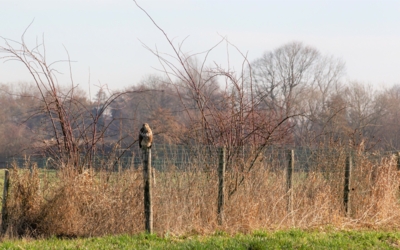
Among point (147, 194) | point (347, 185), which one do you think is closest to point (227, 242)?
point (147, 194)

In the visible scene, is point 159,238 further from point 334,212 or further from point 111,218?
point 334,212

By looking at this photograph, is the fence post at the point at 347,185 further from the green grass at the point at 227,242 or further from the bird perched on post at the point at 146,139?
the bird perched on post at the point at 146,139

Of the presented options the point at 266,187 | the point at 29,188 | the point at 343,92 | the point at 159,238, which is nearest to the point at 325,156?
the point at 266,187

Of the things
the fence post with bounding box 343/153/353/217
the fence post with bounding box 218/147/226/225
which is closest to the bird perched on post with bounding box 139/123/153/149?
the fence post with bounding box 218/147/226/225

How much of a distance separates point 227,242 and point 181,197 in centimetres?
170

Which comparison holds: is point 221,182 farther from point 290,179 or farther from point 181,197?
point 290,179

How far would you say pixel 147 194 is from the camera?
9.13 metres

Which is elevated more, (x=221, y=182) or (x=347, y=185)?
(x=221, y=182)

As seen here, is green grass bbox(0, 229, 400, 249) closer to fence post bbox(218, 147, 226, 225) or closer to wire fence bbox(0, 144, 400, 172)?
fence post bbox(218, 147, 226, 225)

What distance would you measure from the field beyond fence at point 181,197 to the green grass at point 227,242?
526 millimetres

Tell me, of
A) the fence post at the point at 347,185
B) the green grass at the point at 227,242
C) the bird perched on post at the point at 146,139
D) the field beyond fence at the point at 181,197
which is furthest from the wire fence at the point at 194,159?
the green grass at the point at 227,242

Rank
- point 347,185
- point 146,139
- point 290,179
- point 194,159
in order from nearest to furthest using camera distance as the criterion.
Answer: point 146,139 < point 194,159 < point 290,179 < point 347,185

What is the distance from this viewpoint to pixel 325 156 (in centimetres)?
1277

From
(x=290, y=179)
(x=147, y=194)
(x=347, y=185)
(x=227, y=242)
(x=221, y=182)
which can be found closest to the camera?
(x=227, y=242)
